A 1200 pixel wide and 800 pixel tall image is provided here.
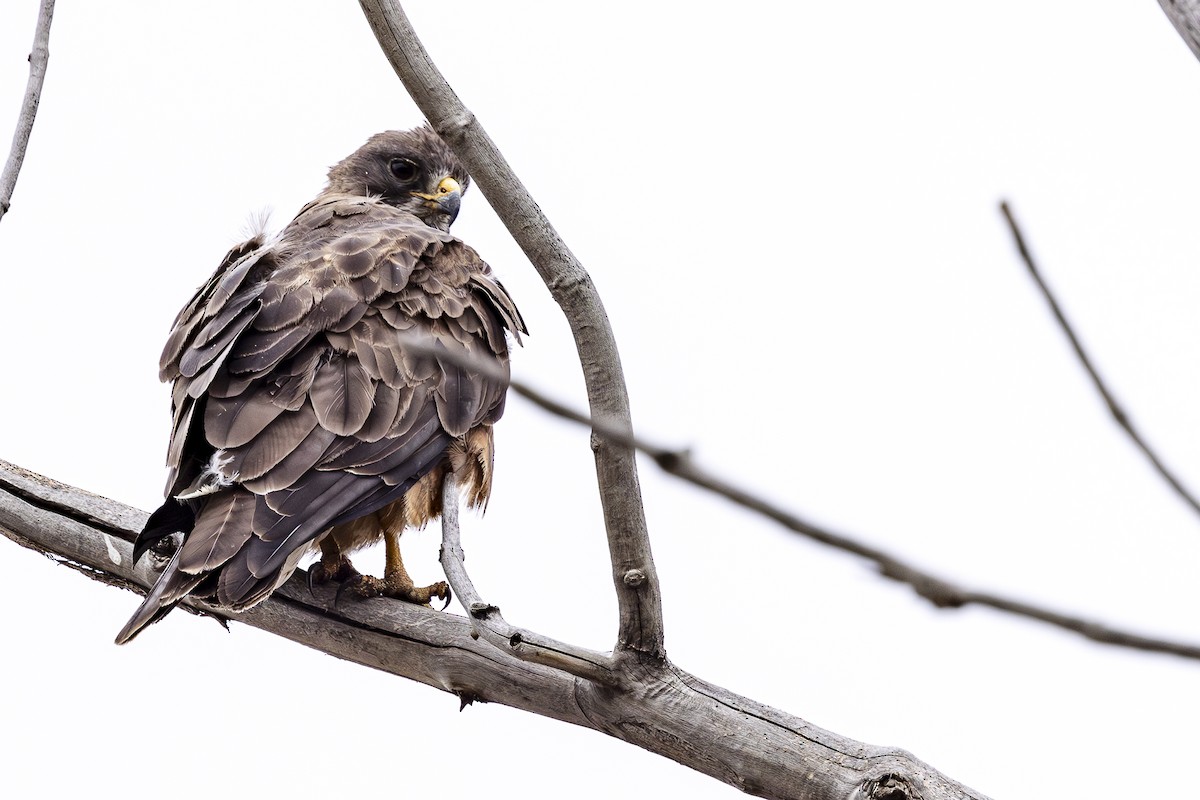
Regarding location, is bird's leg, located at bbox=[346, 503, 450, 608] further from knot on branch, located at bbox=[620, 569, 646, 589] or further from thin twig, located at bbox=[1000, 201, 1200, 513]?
thin twig, located at bbox=[1000, 201, 1200, 513]

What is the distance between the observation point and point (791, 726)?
214 cm

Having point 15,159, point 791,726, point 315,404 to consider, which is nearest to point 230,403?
point 315,404

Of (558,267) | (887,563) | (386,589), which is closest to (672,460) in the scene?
(887,563)

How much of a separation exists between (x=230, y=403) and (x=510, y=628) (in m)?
1.02

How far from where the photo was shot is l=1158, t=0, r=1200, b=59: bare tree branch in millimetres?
1160

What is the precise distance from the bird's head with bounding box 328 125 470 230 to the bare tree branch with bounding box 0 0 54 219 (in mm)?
1322

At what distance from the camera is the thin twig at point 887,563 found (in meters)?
0.61

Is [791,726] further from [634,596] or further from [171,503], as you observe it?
[171,503]

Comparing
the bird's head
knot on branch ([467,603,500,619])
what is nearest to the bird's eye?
the bird's head

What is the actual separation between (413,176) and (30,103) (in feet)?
4.78

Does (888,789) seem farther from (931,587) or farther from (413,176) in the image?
(413,176)

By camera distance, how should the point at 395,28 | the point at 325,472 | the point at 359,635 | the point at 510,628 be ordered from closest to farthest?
the point at 395,28 < the point at 510,628 < the point at 325,472 < the point at 359,635

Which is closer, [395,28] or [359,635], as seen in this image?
[395,28]

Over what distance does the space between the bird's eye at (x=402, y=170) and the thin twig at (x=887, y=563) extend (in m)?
3.49
